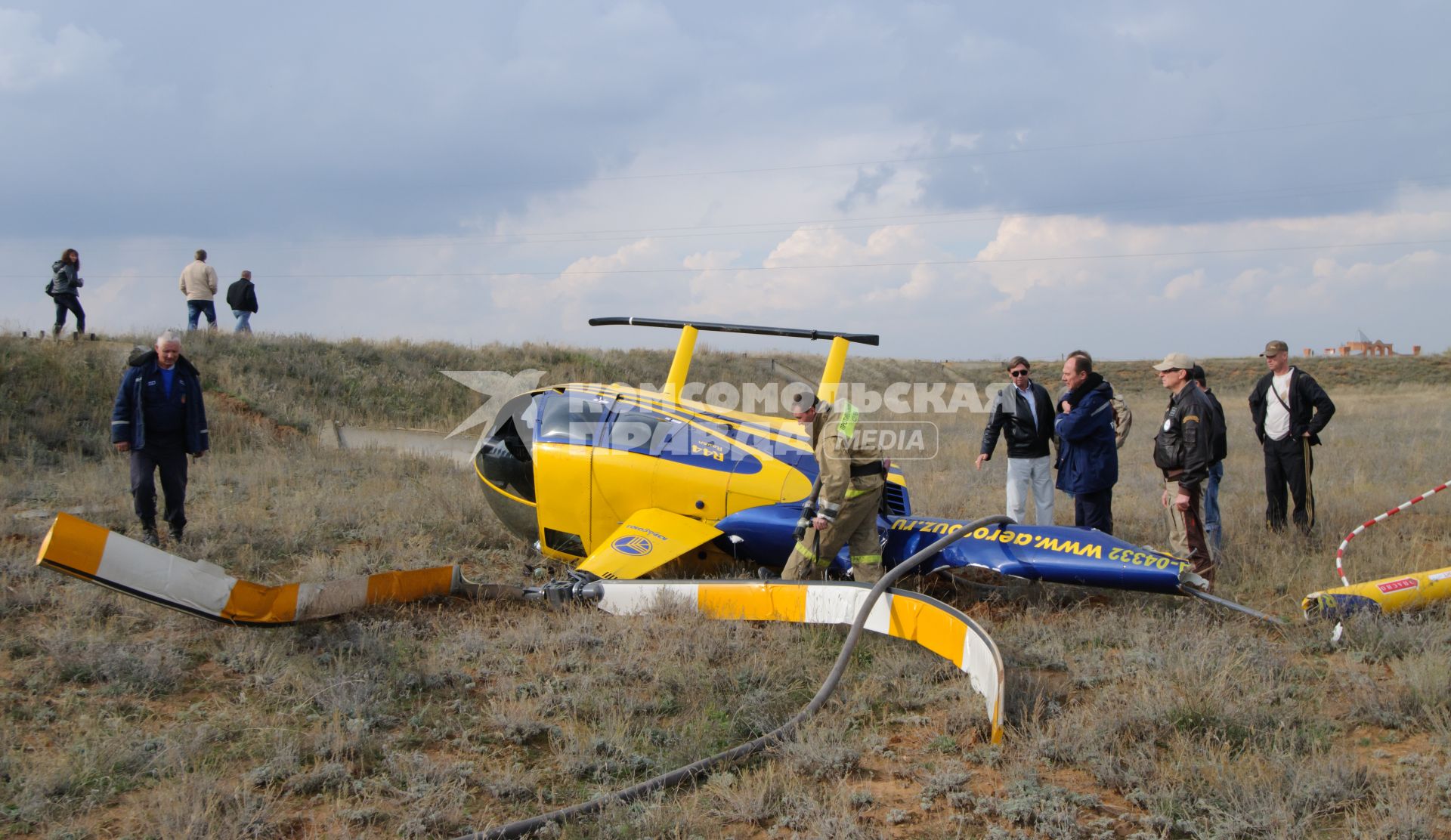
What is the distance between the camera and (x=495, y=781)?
4223 millimetres

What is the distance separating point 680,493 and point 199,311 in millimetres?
16183

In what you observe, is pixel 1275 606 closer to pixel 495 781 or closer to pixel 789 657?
pixel 789 657

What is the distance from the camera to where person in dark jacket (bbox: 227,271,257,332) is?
65.9 feet

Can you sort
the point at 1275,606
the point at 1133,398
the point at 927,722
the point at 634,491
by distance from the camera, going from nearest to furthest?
the point at 927,722
the point at 1275,606
the point at 634,491
the point at 1133,398

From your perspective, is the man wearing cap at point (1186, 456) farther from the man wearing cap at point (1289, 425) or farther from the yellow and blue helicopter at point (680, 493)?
the man wearing cap at point (1289, 425)

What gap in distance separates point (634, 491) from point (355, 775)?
11.6ft

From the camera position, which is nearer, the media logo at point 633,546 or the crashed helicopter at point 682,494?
the crashed helicopter at point 682,494

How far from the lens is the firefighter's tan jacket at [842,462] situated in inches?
253

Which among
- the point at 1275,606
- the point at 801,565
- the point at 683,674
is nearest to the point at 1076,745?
the point at 683,674

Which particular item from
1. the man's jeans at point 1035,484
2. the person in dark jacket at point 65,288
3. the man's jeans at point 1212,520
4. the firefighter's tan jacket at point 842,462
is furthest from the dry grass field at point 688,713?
the person in dark jacket at point 65,288

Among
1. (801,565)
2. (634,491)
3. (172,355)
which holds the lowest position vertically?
(801,565)

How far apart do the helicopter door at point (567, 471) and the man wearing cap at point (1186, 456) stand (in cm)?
459

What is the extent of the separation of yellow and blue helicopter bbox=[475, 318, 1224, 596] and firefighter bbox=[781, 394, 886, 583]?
0.29 meters

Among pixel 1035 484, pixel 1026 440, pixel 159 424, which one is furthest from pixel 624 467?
pixel 159 424
